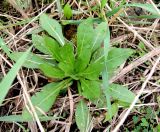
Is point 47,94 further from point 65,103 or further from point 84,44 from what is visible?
point 84,44

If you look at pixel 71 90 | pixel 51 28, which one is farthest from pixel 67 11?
pixel 71 90

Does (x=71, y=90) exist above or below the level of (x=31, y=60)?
below

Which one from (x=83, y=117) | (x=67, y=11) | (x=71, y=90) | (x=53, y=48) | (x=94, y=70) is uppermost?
(x=67, y=11)

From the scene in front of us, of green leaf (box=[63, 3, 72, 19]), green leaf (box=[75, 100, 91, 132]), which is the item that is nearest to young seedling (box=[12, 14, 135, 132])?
green leaf (box=[75, 100, 91, 132])

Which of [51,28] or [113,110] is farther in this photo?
[51,28]

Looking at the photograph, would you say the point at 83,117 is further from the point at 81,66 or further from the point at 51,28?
the point at 51,28

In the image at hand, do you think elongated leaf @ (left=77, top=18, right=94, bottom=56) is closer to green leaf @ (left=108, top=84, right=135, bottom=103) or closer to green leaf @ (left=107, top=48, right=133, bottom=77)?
green leaf @ (left=107, top=48, right=133, bottom=77)
